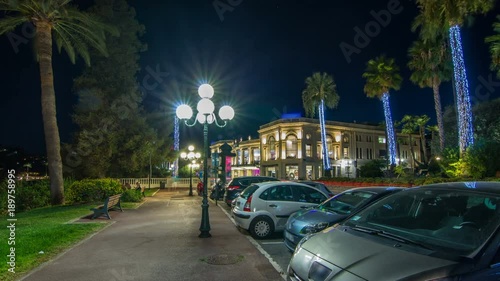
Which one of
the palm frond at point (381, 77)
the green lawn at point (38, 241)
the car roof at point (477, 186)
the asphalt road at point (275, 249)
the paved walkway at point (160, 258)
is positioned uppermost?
the palm frond at point (381, 77)

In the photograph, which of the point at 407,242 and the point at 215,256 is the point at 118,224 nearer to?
the point at 215,256

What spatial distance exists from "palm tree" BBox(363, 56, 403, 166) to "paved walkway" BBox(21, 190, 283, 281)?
105 feet

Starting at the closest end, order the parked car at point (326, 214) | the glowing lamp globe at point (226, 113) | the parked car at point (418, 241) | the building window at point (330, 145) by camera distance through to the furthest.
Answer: the parked car at point (418, 241) < the parked car at point (326, 214) < the glowing lamp globe at point (226, 113) < the building window at point (330, 145)

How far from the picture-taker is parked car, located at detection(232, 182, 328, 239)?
9625mm

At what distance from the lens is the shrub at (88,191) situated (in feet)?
63.4

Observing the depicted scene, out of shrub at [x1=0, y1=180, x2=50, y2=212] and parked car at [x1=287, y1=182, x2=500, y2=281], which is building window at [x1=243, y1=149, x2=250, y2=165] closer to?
shrub at [x1=0, y1=180, x2=50, y2=212]

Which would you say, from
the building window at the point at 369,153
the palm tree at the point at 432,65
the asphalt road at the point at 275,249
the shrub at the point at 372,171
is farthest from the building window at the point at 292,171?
the asphalt road at the point at 275,249

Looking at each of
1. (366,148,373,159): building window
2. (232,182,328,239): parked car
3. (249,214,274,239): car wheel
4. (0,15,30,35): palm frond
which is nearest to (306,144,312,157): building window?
(366,148,373,159): building window

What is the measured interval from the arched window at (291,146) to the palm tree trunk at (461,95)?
43.2 m

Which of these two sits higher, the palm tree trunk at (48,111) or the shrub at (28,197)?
the palm tree trunk at (48,111)

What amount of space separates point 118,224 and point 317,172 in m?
58.5

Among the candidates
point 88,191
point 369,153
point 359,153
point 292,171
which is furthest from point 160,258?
point 369,153

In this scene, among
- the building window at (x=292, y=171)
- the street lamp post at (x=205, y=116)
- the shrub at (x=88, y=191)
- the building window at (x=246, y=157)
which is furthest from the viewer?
the building window at (x=246, y=157)

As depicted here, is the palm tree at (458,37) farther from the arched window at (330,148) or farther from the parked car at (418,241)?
the arched window at (330,148)
